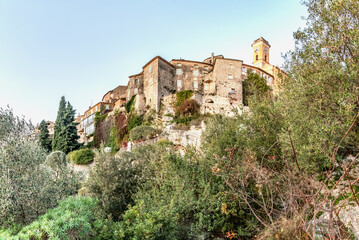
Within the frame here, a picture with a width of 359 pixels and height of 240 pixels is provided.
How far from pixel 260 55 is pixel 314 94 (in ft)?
189

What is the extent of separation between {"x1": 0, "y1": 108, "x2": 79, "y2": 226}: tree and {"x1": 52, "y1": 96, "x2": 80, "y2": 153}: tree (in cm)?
2812

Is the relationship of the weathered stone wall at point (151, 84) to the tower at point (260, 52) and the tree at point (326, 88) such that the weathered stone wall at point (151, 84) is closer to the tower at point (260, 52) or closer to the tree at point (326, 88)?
the tree at point (326, 88)

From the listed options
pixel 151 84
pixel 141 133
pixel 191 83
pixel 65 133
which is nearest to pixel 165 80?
pixel 151 84

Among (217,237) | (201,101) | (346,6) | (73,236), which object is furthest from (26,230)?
(201,101)

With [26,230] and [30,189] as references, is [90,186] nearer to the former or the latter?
[30,189]

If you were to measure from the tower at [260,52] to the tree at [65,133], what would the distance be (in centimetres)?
4504

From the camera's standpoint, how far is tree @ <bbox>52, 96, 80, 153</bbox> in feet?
115

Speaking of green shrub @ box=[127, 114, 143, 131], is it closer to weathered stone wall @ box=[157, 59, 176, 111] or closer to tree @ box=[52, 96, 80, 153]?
weathered stone wall @ box=[157, 59, 176, 111]

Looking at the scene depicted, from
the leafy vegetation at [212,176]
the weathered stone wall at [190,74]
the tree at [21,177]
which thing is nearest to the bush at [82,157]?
the leafy vegetation at [212,176]

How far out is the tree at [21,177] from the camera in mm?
6812

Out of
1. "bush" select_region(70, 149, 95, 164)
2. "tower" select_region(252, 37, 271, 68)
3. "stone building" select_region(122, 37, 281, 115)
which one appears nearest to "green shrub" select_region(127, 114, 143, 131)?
"stone building" select_region(122, 37, 281, 115)

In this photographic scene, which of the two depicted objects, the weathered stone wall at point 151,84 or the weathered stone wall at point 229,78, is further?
the weathered stone wall at point 229,78

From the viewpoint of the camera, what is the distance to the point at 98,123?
1746 inches

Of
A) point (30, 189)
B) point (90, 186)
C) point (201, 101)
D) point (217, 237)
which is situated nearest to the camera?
point (30, 189)
